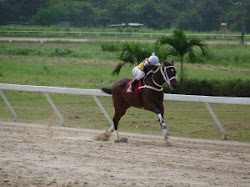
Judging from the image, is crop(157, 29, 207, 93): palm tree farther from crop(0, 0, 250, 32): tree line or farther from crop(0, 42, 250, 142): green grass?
crop(0, 0, 250, 32): tree line

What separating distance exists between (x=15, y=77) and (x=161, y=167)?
17193mm

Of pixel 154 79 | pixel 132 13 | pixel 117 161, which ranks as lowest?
pixel 132 13

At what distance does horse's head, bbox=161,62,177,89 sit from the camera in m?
13.2

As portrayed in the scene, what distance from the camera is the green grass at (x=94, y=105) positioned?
15.7 metres

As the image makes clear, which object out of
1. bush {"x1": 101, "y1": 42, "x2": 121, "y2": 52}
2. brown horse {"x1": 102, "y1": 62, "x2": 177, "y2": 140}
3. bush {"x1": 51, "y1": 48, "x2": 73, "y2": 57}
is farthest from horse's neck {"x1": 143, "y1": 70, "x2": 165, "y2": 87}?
bush {"x1": 101, "y1": 42, "x2": 121, "y2": 52}

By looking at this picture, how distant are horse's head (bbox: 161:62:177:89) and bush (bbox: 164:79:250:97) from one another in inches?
303

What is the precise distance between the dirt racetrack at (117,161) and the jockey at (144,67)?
3.62ft

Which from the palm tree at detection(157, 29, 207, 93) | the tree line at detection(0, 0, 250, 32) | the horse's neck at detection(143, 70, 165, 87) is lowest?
the tree line at detection(0, 0, 250, 32)

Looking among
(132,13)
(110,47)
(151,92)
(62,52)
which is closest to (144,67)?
(151,92)

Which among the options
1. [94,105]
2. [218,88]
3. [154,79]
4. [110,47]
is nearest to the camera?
[154,79]

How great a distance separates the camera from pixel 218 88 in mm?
21266

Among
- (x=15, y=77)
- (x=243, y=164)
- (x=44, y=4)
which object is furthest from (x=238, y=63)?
(x=44, y=4)

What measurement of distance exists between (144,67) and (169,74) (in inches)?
32.4

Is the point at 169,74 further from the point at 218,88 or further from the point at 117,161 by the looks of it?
the point at 218,88
